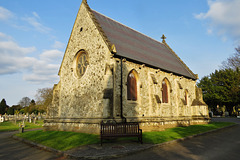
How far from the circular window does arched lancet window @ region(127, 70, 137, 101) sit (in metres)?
4.66

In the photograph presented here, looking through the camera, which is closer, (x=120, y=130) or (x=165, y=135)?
(x=120, y=130)

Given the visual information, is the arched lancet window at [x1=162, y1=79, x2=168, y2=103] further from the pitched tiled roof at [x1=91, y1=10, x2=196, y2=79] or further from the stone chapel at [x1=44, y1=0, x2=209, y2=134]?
the pitched tiled roof at [x1=91, y1=10, x2=196, y2=79]

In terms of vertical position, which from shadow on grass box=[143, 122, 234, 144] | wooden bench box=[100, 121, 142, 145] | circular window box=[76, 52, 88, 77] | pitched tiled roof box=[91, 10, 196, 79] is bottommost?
shadow on grass box=[143, 122, 234, 144]

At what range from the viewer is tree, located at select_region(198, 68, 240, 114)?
154ft

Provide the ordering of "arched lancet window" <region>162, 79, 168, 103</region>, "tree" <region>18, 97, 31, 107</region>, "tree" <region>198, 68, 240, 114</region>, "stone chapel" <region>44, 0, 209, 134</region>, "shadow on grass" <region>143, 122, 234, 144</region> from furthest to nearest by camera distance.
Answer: "tree" <region>18, 97, 31, 107</region> → "tree" <region>198, 68, 240, 114</region> → "arched lancet window" <region>162, 79, 168, 103</region> → "stone chapel" <region>44, 0, 209, 134</region> → "shadow on grass" <region>143, 122, 234, 144</region>

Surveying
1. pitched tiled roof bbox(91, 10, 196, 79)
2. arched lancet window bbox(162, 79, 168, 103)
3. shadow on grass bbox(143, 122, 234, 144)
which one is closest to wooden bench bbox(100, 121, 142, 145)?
shadow on grass bbox(143, 122, 234, 144)

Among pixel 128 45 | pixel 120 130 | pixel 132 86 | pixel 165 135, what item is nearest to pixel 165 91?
pixel 132 86

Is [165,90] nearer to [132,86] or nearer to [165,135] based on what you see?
[132,86]

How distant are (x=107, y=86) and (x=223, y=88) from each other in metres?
49.2

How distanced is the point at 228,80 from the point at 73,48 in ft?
160

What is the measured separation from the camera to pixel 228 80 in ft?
160

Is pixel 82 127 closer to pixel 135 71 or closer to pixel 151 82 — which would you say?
pixel 135 71

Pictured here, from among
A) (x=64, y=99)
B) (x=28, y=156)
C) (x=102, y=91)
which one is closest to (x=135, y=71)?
(x=102, y=91)

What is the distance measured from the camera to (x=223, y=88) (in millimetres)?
49938
